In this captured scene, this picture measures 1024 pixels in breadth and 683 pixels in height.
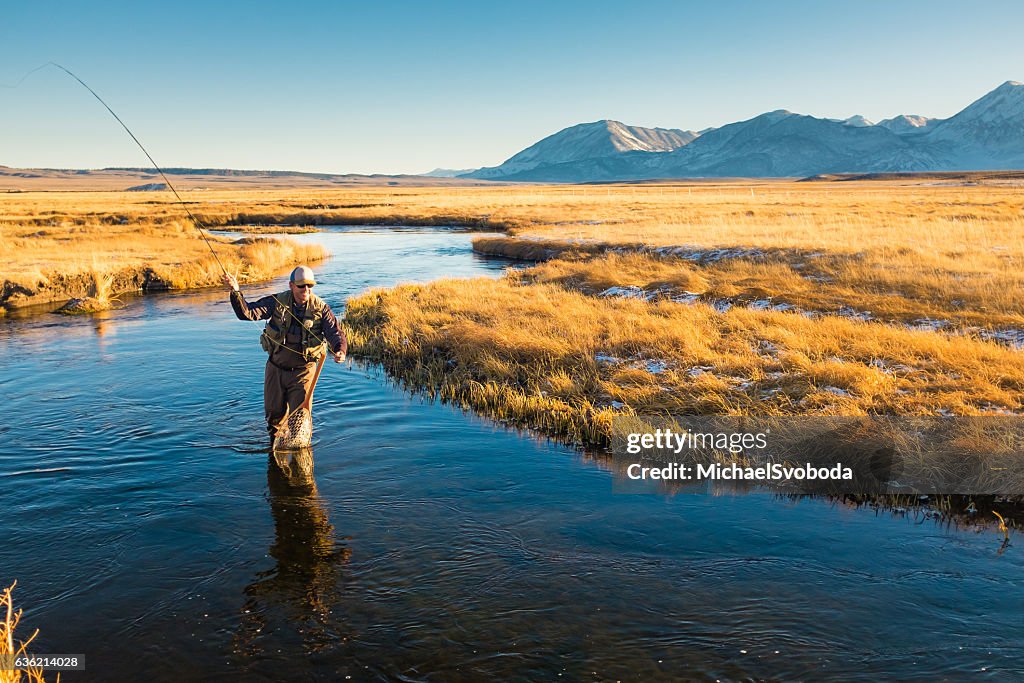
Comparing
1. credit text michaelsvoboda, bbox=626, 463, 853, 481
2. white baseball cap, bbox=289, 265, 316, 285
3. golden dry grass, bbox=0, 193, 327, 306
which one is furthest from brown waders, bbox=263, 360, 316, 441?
golden dry grass, bbox=0, 193, 327, 306

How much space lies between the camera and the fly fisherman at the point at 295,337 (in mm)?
8680

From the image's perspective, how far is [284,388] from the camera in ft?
30.4

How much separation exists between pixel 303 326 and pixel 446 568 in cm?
364

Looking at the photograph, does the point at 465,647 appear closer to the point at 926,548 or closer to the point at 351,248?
the point at 926,548

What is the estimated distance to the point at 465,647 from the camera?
18.6 feet

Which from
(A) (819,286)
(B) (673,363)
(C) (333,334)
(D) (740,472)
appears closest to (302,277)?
(C) (333,334)

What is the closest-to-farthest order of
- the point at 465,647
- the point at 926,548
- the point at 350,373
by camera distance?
the point at 465,647, the point at 926,548, the point at 350,373

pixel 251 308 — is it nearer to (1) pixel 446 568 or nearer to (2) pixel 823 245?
(1) pixel 446 568

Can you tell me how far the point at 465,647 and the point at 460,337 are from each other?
10032 millimetres

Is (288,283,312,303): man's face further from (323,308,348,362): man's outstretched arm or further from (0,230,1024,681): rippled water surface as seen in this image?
(0,230,1024,681): rippled water surface

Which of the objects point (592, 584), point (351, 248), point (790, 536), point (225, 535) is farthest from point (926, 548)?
point (351, 248)

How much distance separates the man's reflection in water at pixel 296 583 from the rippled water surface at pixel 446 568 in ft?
0.08

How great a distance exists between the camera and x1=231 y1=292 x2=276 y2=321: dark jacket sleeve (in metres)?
7.93

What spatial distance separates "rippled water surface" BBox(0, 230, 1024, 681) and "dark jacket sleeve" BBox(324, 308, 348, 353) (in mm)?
1792
